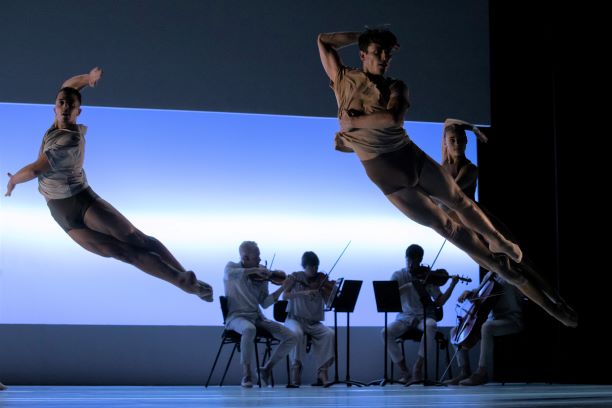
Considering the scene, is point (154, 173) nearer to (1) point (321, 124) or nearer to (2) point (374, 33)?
(1) point (321, 124)

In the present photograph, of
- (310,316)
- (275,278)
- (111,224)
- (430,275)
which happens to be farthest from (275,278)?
(111,224)

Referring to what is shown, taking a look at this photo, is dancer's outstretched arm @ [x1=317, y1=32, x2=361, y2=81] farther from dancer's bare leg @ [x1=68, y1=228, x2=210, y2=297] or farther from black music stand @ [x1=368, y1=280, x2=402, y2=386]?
black music stand @ [x1=368, y1=280, x2=402, y2=386]

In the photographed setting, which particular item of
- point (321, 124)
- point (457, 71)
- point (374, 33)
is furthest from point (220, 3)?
point (374, 33)

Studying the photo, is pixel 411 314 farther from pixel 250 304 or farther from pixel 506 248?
pixel 506 248

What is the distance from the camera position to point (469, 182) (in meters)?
7.09

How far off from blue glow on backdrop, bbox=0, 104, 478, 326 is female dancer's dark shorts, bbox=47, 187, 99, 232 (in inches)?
44.4

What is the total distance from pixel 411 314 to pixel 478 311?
78 cm

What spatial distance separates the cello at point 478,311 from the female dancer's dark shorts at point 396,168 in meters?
2.44

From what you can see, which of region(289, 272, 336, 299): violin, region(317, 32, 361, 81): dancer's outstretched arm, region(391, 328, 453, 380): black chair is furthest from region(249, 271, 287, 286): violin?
region(317, 32, 361, 81): dancer's outstretched arm

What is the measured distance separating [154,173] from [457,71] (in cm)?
299

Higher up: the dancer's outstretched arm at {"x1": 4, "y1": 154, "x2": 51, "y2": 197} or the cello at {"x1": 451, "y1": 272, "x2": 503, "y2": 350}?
the dancer's outstretched arm at {"x1": 4, "y1": 154, "x2": 51, "y2": 197}

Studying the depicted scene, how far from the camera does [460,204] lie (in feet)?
20.4

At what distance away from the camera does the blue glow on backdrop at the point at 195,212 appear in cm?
801

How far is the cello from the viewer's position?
8188 millimetres
